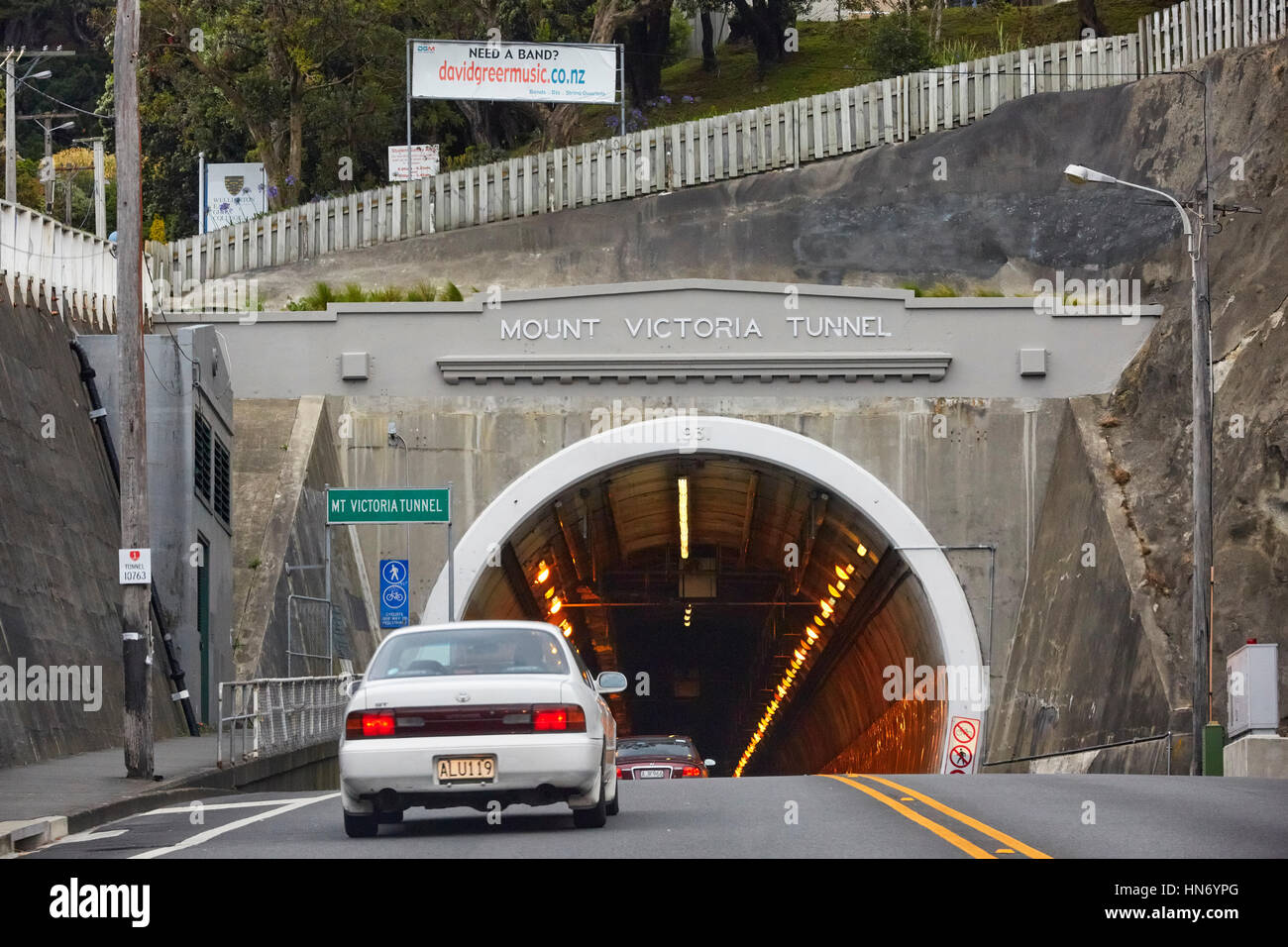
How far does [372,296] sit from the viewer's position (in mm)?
37969

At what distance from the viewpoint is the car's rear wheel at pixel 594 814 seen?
13.9 m

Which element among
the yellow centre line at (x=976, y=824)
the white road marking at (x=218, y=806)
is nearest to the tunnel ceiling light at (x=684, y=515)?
the yellow centre line at (x=976, y=824)

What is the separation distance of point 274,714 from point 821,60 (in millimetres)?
48349

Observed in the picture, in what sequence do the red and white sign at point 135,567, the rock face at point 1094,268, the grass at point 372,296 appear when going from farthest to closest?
the grass at point 372,296, the rock face at point 1094,268, the red and white sign at point 135,567

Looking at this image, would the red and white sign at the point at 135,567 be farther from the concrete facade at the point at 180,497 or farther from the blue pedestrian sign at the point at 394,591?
the blue pedestrian sign at the point at 394,591

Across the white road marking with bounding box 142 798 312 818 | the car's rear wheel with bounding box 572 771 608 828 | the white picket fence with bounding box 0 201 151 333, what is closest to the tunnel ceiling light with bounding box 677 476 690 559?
the white picket fence with bounding box 0 201 151 333

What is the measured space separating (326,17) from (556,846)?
4184cm

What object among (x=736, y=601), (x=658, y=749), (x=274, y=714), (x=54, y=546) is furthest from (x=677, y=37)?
(x=274, y=714)

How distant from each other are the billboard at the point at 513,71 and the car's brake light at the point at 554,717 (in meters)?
33.2

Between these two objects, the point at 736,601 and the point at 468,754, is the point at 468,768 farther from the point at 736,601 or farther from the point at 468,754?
the point at 736,601

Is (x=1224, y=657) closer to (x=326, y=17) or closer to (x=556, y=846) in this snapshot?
(x=556, y=846)

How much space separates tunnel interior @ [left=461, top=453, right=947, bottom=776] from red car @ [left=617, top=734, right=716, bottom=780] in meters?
7.45

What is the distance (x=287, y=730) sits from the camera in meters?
25.2
